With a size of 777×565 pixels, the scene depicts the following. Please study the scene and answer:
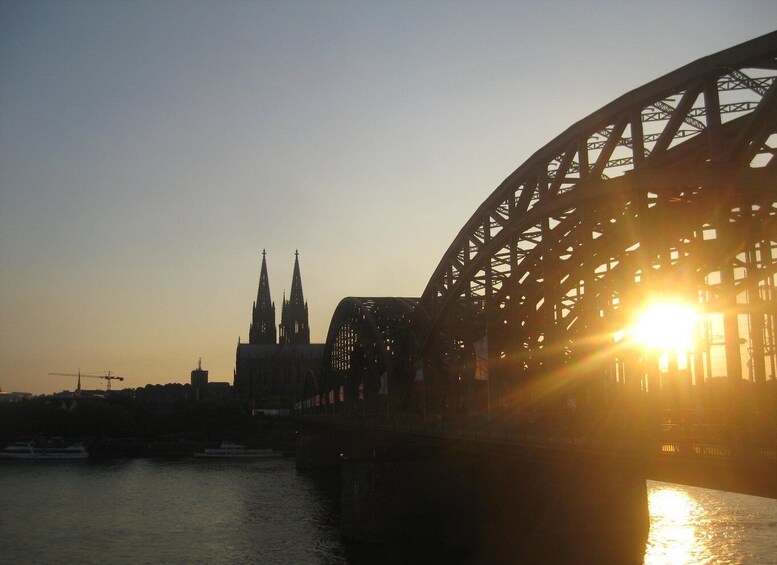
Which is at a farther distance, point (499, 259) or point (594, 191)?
point (499, 259)

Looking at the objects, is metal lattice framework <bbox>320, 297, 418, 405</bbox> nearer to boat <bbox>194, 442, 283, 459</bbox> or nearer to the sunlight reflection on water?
the sunlight reflection on water

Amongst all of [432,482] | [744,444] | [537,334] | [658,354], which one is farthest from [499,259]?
[744,444]

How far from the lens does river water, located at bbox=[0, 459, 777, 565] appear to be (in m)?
40.4

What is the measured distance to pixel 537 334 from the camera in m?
50.1

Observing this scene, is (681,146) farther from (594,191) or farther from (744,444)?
(744,444)

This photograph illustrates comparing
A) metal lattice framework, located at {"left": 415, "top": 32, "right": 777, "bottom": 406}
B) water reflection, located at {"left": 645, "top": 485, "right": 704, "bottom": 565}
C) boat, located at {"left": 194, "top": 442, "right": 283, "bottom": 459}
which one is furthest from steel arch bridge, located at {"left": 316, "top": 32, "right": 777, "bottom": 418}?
boat, located at {"left": 194, "top": 442, "right": 283, "bottom": 459}

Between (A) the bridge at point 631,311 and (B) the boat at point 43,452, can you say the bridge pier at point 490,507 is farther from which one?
(B) the boat at point 43,452

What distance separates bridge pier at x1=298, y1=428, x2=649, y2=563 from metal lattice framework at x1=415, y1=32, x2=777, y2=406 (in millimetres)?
5464

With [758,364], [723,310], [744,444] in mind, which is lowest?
[744,444]

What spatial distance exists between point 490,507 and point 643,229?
19.5 m

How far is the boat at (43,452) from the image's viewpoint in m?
114

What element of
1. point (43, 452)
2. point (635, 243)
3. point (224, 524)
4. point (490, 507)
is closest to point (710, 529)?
point (490, 507)

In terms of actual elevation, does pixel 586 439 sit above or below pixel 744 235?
below

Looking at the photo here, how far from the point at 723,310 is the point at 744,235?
348 centimetres
